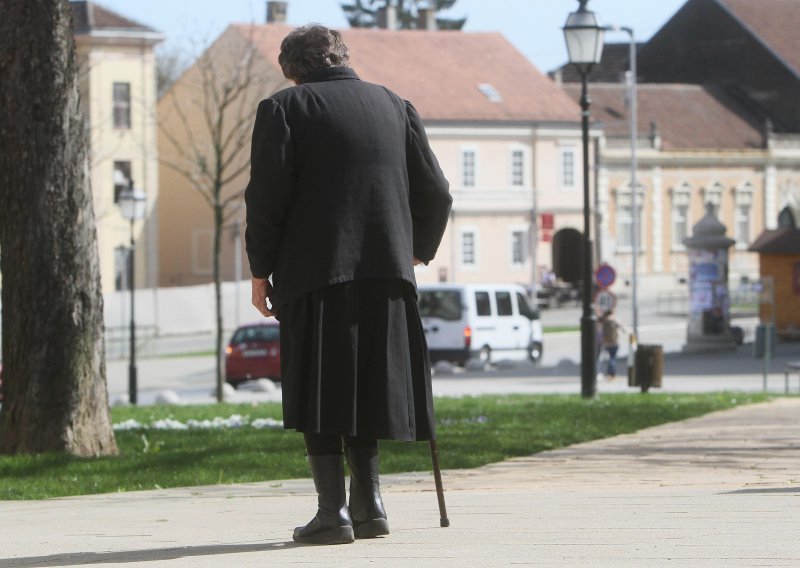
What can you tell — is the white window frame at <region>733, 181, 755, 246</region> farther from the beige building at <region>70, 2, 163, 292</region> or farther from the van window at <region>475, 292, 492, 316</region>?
the van window at <region>475, 292, 492, 316</region>

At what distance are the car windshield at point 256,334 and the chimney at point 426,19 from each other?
47418mm

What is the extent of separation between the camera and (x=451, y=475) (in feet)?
33.4

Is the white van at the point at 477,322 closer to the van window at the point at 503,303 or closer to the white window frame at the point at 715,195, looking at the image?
the van window at the point at 503,303

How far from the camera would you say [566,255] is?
7325 centimetres

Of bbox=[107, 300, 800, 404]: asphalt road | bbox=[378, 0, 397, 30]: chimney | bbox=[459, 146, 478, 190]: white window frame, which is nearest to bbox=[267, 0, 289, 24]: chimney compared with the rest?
bbox=[378, 0, 397, 30]: chimney

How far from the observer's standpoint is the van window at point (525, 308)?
39.1 metres

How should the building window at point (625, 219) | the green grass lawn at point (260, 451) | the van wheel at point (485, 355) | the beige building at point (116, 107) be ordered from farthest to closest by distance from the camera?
the building window at point (625, 219), the beige building at point (116, 107), the van wheel at point (485, 355), the green grass lawn at point (260, 451)

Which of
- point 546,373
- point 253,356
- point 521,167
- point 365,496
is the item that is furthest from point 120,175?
point 365,496

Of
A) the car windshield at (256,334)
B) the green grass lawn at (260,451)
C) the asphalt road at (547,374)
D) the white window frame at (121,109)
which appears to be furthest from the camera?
the white window frame at (121,109)

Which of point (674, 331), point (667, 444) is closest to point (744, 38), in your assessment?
point (674, 331)

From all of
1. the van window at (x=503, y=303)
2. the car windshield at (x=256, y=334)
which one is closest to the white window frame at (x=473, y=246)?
the van window at (x=503, y=303)

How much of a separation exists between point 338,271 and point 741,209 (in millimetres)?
73422

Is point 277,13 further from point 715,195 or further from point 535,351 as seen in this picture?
point 535,351

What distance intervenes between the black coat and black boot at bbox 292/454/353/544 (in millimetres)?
638
